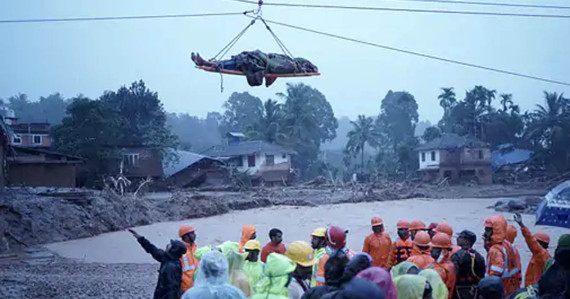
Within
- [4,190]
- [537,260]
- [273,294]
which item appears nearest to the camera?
[273,294]

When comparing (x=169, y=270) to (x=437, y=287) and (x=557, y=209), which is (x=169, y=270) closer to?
(x=437, y=287)

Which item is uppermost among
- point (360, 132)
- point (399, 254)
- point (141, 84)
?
point (141, 84)

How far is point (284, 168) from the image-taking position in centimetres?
5012

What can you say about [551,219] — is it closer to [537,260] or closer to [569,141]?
[537,260]

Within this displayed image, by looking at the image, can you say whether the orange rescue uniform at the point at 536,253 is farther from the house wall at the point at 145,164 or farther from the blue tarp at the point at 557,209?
the house wall at the point at 145,164

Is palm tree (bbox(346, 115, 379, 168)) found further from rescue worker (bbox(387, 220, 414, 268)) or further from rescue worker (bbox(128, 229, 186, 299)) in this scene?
rescue worker (bbox(128, 229, 186, 299))

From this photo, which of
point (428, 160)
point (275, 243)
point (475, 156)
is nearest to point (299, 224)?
point (275, 243)

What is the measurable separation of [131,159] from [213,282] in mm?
37701

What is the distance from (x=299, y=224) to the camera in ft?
82.9

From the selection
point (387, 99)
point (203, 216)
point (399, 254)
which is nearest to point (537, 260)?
point (399, 254)

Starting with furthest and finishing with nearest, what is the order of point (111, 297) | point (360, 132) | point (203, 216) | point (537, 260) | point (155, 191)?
point (360, 132) → point (155, 191) → point (203, 216) → point (111, 297) → point (537, 260)

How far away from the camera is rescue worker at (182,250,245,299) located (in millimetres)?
3512

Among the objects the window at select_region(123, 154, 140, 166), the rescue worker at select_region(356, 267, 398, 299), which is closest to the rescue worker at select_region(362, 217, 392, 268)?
the rescue worker at select_region(356, 267, 398, 299)

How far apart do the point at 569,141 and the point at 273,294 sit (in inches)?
2034
